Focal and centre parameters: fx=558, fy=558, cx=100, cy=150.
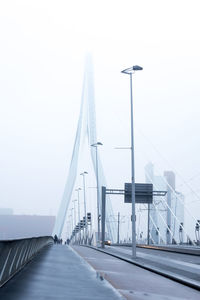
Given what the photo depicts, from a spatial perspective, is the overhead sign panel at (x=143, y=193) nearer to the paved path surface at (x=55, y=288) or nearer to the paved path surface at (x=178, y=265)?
the paved path surface at (x=178, y=265)

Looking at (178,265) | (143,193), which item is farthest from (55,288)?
(143,193)

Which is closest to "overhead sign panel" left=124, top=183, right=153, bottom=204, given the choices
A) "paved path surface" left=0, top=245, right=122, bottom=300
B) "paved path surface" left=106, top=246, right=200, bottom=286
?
"paved path surface" left=106, top=246, right=200, bottom=286

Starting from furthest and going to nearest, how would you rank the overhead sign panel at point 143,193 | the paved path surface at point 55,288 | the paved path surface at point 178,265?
the overhead sign panel at point 143,193
the paved path surface at point 178,265
the paved path surface at point 55,288

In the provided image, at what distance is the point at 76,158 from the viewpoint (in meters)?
86.2

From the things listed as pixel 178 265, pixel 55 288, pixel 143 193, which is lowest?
pixel 55 288

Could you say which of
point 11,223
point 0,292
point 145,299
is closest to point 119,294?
point 145,299

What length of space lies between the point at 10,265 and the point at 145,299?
480 cm

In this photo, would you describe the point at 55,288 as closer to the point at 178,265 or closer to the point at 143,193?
the point at 178,265

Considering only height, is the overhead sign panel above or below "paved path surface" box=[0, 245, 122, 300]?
above

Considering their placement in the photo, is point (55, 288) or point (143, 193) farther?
point (143, 193)

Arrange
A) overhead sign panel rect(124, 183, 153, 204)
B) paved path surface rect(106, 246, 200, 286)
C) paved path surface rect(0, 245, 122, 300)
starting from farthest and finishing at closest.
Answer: overhead sign panel rect(124, 183, 153, 204) → paved path surface rect(106, 246, 200, 286) → paved path surface rect(0, 245, 122, 300)

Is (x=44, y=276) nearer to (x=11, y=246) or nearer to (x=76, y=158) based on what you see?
(x=11, y=246)

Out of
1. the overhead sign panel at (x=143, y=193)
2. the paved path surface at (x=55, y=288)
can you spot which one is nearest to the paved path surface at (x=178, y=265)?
the paved path surface at (x=55, y=288)

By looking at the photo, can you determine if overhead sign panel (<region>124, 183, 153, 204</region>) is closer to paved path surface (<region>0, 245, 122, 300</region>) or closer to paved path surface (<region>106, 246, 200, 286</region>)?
paved path surface (<region>106, 246, 200, 286</region>)
